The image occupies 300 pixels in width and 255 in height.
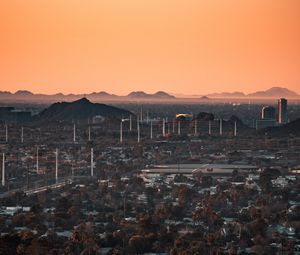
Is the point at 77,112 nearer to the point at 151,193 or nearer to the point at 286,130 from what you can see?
the point at 286,130

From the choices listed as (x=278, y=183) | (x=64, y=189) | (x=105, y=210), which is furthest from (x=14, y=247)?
(x=278, y=183)

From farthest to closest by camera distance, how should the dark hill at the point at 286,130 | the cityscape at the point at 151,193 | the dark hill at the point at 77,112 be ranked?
the dark hill at the point at 77,112
the dark hill at the point at 286,130
the cityscape at the point at 151,193

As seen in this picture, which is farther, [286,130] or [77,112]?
[77,112]

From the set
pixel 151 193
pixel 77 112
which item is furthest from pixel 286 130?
pixel 151 193

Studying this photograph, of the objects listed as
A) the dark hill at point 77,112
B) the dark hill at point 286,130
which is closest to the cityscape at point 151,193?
the dark hill at point 286,130

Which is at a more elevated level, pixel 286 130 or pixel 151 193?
pixel 151 193

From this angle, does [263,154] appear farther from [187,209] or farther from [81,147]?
[187,209]

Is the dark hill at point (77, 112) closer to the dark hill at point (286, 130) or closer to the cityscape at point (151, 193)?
the cityscape at point (151, 193)

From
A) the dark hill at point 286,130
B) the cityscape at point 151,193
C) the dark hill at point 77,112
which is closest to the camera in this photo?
the cityscape at point 151,193
